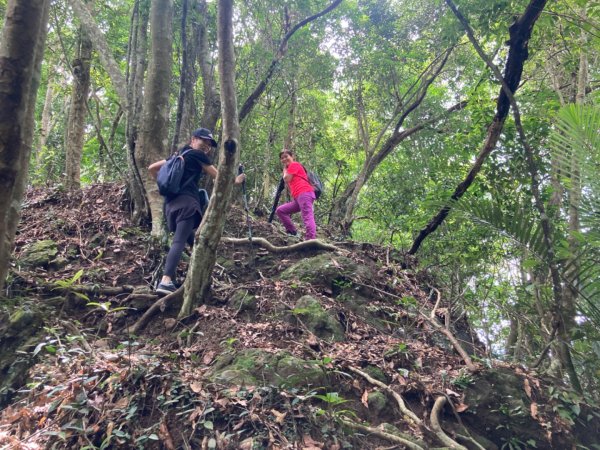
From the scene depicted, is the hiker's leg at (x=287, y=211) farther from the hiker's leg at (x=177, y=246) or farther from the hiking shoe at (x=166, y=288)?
the hiking shoe at (x=166, y=288)

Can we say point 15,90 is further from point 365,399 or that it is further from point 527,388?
point 527,388

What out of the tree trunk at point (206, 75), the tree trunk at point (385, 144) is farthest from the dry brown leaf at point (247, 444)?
the tree trunk at point (385, 144)

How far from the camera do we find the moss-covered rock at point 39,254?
5.73m

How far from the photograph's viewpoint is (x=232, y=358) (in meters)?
4.14

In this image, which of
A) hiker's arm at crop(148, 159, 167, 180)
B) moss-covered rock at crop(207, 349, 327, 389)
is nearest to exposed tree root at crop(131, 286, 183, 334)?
moss-covered rock at crop(207, 349, 327, 389)

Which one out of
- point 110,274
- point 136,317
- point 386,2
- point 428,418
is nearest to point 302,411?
point 428,418

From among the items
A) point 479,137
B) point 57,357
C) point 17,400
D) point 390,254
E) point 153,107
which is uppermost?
point 479,137

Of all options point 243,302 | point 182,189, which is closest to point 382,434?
point 243,302

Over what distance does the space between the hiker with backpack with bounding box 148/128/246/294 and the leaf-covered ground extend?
54cm

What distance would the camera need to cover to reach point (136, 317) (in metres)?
5.31

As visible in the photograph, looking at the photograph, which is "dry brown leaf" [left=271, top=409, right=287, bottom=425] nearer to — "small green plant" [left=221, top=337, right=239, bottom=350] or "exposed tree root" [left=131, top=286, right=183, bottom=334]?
"small green plant" [left=221, top=337, right=239, bottom=350]

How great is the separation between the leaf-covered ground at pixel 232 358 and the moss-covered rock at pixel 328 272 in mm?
52

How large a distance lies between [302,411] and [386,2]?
1137 cm

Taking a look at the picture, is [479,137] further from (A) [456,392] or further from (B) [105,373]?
(B) [105,373]
